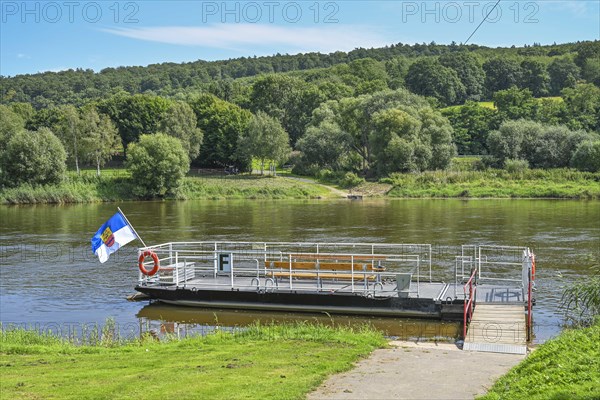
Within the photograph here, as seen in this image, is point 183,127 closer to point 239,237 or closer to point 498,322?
point 239,237

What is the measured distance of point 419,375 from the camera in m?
14.6

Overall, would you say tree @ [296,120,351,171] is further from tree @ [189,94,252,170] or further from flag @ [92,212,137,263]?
flag @ [92,212,137,263]

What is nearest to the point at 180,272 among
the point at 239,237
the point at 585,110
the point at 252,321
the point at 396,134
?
the point at 252,321

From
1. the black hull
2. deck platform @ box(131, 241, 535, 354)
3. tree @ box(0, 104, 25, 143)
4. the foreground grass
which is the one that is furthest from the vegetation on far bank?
the foreground grass

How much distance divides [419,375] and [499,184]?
80632 millimetres

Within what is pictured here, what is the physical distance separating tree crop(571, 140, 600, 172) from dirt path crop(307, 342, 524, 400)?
8391 cm

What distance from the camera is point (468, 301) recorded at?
2280cm

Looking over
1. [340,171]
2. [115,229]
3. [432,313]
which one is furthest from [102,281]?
[340,171]

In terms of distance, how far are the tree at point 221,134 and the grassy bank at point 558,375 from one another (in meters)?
102

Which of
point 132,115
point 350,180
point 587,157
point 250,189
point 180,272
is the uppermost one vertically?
point 132,115

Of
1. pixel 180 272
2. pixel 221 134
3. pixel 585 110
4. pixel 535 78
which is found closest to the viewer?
pixel 180 272

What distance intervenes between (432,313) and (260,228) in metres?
30.7

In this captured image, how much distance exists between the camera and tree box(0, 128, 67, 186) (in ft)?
288

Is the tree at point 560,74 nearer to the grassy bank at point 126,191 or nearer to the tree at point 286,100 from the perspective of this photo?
the tree at point 286,100
